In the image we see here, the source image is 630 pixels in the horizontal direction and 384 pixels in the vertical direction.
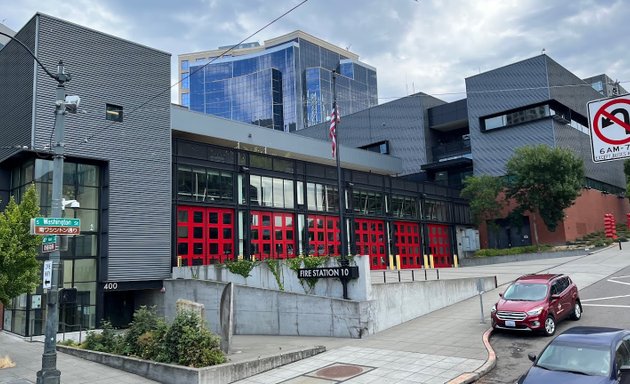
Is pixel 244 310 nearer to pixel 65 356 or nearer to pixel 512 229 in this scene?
pixel 65 356

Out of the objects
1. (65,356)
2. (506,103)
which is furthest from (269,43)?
(65,356)

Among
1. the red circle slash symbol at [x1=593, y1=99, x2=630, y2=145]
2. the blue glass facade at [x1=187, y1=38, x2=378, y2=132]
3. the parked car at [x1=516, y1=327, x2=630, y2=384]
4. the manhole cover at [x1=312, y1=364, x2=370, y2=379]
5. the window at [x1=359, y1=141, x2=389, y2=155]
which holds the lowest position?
the manhole cover at [x1=312, y1=364, x2=370, y2=379]

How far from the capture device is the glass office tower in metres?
148

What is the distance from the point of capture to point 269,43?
525 ft

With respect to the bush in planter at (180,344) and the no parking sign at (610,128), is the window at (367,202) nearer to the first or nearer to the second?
the bush in planter at (180,344)

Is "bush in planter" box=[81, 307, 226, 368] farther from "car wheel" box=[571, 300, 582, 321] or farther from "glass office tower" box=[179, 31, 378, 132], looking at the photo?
"glass office tower" box=[179, 31, 378, 132]

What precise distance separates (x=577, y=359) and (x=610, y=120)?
508 cm

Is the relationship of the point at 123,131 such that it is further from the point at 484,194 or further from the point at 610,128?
the point at 484,194

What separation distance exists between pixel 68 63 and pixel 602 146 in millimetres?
25784

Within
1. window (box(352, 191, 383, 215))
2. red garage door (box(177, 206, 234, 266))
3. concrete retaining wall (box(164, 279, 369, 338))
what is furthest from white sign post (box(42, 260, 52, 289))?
window (box(352, 191, 383, 215))

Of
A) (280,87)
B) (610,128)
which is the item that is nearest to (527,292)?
(610,128)

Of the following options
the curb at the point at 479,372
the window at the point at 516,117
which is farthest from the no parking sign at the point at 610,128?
the window at the point at 516,117

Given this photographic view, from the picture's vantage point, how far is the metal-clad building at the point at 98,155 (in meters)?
24.0

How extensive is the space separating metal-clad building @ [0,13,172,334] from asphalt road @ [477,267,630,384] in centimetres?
1886
